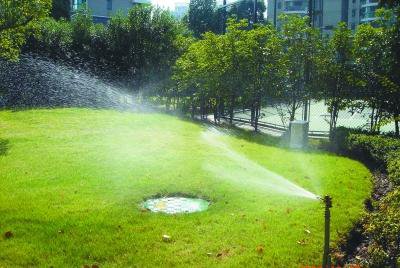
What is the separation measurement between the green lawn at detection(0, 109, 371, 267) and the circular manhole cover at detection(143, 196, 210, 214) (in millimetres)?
259

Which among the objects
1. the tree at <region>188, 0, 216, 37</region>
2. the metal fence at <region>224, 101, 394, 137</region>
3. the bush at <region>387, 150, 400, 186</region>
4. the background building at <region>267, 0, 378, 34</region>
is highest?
the background building at <region>267, 0, 378, 34</region>

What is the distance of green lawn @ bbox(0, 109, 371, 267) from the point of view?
23.5 feet

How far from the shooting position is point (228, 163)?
13219 mm

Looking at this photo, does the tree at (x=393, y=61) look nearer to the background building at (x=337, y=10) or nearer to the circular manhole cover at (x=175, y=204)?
the circular manhole cover at (x=175, y=204)

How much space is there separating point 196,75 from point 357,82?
28.2 feet

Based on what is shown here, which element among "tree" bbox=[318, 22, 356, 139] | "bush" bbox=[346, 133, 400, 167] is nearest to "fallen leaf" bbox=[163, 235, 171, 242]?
"bush" bbox=[346, 133, 400, 167]

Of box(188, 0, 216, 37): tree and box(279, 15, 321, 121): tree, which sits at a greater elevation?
box(188, 0, 216, 37): tree

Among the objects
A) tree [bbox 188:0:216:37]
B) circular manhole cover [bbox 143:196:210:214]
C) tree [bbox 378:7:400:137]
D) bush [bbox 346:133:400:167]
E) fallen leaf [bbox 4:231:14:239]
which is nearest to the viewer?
fallen leaf [bbox 4:231:14:239]

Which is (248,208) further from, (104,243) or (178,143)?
(178,143)

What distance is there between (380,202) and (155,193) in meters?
4.74

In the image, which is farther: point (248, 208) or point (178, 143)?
point (178, 143)

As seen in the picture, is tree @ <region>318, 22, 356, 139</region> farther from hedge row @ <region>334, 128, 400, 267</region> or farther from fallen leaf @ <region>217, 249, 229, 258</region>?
fallen leaf @ <region>217, 249, 229, 258</region>

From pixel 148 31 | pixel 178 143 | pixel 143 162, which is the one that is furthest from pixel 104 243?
pixel 148 31

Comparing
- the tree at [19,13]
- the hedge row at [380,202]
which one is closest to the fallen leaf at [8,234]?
the hedge row at [380,202]
